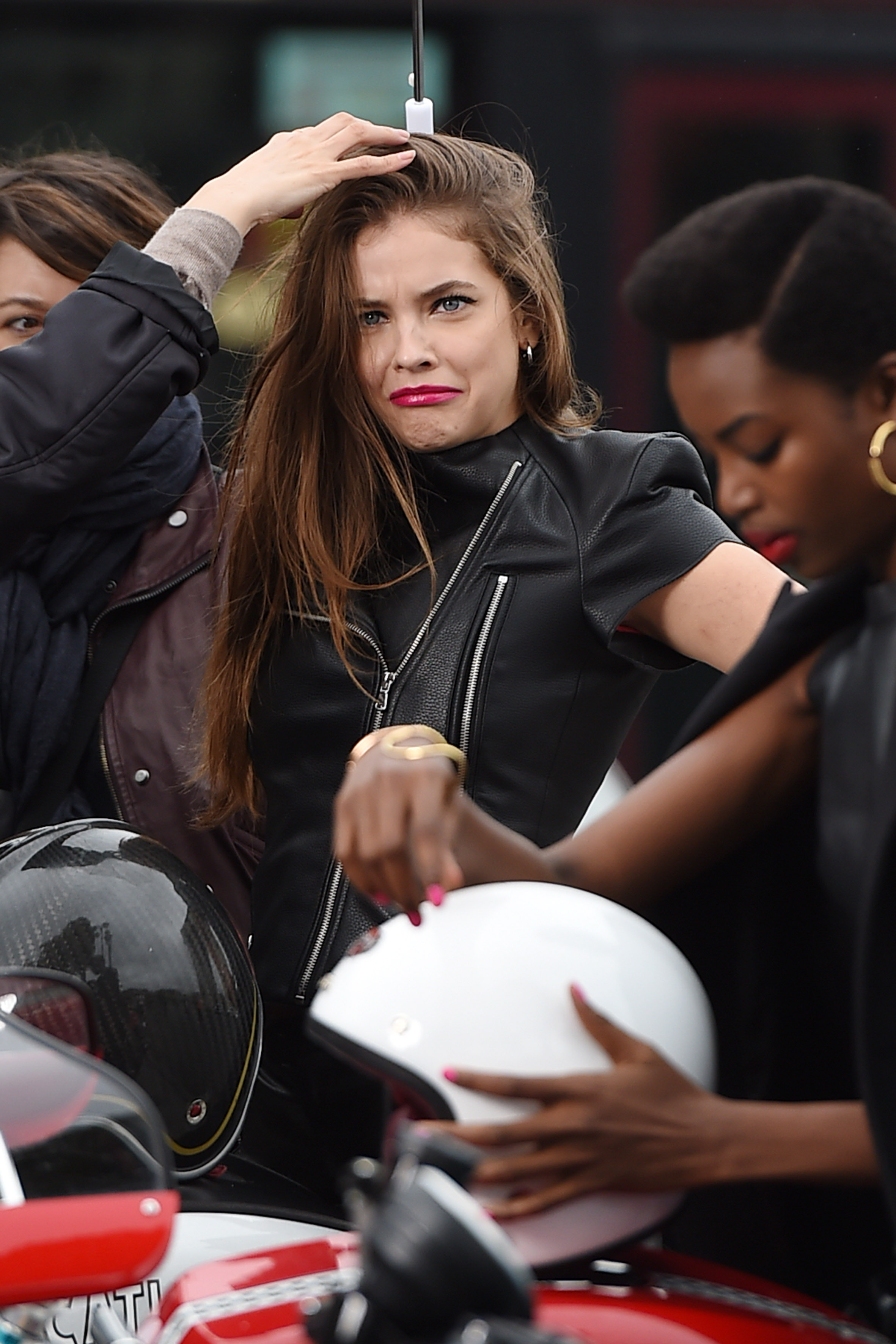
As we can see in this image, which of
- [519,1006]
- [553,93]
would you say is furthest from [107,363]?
[553,93]

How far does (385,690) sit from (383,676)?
2 centimetres

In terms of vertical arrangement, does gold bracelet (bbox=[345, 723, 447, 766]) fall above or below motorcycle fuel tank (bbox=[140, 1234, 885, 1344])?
above

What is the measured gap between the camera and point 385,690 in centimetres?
237

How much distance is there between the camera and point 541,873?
1.77 metres

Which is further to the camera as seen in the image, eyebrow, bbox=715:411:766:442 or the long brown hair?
the long brown hair

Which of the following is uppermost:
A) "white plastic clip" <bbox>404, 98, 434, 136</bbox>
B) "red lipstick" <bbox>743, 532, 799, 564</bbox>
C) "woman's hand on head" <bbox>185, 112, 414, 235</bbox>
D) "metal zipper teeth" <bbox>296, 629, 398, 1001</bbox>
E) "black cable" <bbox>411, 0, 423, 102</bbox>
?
"black cable" <bbox>411, 0, 423, 102</bbox>

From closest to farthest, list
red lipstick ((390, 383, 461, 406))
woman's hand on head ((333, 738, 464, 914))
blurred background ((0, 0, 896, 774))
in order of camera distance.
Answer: woman's hand on head ((333, 738, 464, 914)) < red lipstick ((390, 383, 461, 406)) < blurred background ((0, 0, 896, 774))

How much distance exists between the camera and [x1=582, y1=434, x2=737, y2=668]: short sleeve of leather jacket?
2.29 meters

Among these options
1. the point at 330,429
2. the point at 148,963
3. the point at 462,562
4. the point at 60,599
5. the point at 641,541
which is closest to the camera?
the point at 148,963

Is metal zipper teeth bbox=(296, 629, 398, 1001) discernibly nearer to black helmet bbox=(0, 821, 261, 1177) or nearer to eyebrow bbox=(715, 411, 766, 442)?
black helmet bbox=(0, 821, 261, 1177)

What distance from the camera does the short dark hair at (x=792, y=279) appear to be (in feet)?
4.72

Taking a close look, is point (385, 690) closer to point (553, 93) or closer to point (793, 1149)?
point (793, 1149)

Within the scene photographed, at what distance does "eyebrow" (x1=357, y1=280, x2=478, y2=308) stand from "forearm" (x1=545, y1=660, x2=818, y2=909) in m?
0.90

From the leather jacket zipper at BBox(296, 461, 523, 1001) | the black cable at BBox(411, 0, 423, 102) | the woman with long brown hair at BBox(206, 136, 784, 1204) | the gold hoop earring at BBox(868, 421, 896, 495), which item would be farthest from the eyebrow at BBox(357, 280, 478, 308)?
the gold hoop earring at BBox(868, 421, 896, 495)
